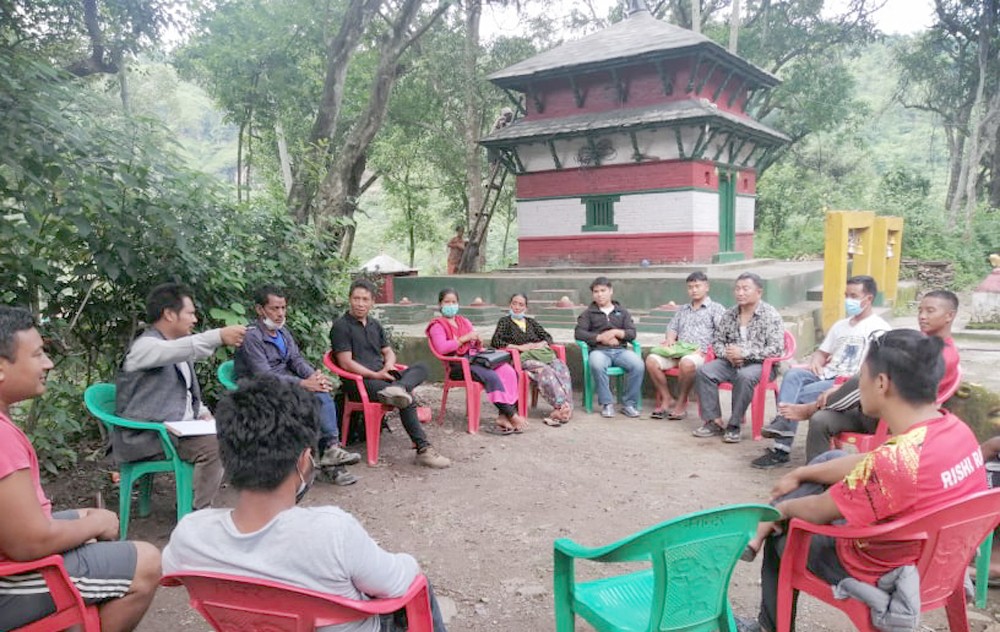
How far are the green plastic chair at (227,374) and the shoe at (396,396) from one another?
941mm

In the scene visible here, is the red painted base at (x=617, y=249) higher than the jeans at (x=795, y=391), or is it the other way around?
the red painted base at (x=617, y=249)

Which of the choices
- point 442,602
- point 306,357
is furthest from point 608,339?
point 442,602

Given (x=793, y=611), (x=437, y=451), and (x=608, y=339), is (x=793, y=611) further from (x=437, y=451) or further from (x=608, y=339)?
(x=608, y=339)

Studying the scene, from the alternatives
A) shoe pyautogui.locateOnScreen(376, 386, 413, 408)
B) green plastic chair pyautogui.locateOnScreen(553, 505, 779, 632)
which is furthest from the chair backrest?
shoe pyautogui.locateOnScreen(376, 386, 413, 408)

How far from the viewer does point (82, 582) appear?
1887 mm

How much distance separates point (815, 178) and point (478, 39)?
11.5m

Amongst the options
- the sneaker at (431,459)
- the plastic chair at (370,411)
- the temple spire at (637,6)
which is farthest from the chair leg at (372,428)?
the temple spire at (637,6)

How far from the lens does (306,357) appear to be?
5418mm

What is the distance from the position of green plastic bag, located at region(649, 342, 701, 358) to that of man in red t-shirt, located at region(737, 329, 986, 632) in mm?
3534

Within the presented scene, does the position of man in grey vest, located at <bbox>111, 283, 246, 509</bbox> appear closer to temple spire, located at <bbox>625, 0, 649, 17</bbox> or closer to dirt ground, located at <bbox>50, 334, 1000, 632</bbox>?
dirt ground, located at <bbox>50, 334, 1000, 632</bbox>

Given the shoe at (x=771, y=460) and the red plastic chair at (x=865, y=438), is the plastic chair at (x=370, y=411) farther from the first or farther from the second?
the red plastic chair at (x=865, y=438)

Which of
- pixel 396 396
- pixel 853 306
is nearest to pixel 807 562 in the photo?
pixel 396 396

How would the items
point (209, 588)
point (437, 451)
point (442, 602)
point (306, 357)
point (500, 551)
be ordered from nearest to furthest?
point (209, 588)
point (442, 602)
point (500, 551)
point (437, 451)
point (306, 357)

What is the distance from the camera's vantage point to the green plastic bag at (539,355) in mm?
5883
